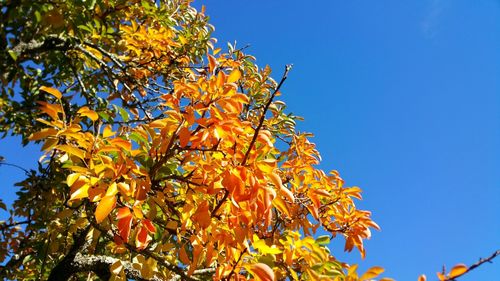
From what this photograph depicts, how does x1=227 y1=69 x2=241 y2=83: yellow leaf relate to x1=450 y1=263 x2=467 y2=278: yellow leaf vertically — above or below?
above

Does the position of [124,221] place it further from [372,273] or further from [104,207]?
[372,273]

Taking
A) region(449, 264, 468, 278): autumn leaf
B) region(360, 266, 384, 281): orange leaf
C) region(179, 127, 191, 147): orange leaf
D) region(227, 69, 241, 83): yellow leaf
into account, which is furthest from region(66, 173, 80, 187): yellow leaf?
region(449, 264, 468, 278): autumn leaf

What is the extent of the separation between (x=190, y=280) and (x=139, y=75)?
2349mm

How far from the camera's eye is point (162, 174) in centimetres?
166

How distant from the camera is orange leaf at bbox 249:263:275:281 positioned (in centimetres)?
123

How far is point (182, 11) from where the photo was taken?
4.34 m

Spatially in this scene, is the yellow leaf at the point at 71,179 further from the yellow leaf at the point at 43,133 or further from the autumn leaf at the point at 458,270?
the autumn leaf at the point at 458,270

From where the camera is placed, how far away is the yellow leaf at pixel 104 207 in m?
1.19

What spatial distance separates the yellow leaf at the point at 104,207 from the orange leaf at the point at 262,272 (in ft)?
1.74

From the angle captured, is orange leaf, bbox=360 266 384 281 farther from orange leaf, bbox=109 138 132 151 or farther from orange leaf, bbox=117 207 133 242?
orange leaf, bbox=109 138 132 151

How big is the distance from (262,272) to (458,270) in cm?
60

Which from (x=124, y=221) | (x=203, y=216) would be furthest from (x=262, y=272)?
(x=124, y=221)

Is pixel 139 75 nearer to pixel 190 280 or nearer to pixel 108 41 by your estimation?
pixel 108 41

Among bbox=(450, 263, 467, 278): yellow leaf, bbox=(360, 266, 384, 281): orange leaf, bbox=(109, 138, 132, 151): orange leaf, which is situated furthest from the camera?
bbox=(109, 138, 132, 151): orange leaf
